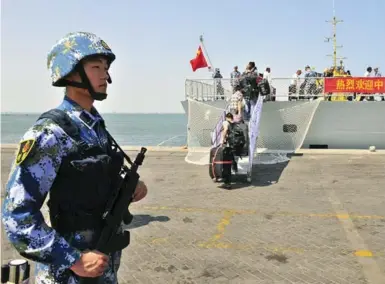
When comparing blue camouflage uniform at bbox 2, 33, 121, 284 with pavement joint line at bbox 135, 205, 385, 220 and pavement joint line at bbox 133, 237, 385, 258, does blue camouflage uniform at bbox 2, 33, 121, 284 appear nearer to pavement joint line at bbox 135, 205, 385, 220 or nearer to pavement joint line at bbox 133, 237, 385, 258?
pavement joint line at bbox 133, 237, 385, 258

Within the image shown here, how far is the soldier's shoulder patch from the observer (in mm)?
1682

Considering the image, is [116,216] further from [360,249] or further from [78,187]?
[360,249]

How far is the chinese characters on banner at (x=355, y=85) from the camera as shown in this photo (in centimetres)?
1758

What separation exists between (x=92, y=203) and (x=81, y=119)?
41cm

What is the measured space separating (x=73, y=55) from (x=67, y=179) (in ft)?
1.90

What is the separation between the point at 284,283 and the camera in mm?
4723

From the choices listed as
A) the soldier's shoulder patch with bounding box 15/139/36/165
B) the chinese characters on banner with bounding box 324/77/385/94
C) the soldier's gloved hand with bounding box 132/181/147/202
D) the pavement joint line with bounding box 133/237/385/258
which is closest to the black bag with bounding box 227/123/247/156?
the pavement joint line with bounding box 133/237/385/258

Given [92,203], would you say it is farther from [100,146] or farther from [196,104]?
[196,104]

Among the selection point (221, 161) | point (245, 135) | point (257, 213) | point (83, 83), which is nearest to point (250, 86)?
point (245, 135)

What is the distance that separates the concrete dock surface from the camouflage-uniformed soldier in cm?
325

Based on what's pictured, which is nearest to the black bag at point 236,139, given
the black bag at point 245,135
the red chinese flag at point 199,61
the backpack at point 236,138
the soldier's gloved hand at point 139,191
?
the backpack at point 236,138

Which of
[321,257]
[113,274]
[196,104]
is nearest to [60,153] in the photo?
[113,274]

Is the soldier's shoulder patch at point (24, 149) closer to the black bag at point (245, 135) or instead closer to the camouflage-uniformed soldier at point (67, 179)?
the camouflage-uniformed soldier at point (67, 179)

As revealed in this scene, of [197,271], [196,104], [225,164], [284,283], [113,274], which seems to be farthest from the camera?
[196,104]
